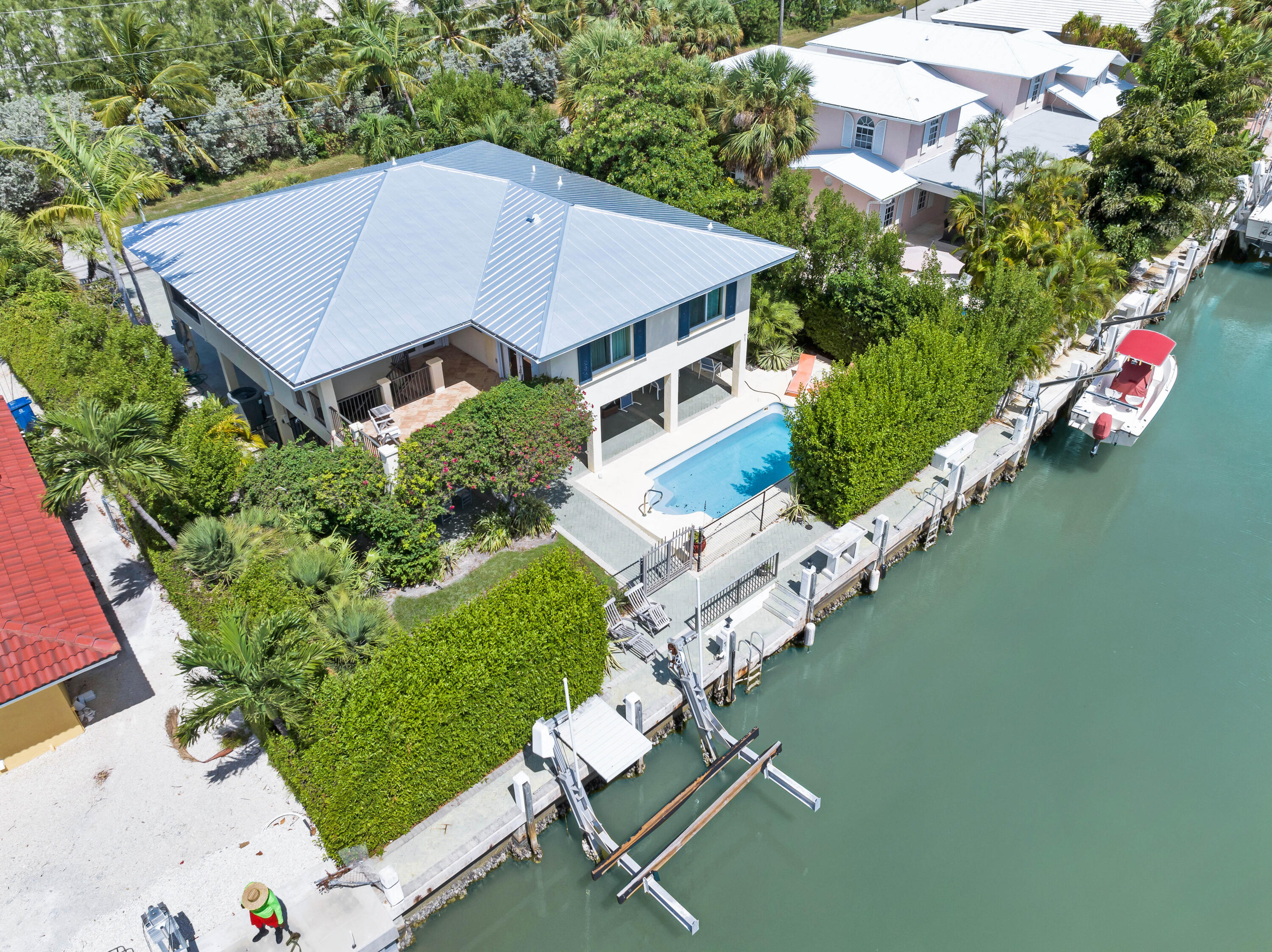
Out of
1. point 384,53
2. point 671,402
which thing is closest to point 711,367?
point 671,402

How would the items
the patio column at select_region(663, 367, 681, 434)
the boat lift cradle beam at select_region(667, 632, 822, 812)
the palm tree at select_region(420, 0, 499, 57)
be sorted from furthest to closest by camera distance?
the palm tree at select_region(420, 0, 499, 57)
the patio column at select_region(663, 367, 681, 434)
the boat lift cradle beam at select_region(667, 632, 822, 812)

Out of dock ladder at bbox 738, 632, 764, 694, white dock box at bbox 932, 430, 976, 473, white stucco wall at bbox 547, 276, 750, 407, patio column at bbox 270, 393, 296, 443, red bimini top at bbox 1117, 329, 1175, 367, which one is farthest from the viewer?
red bimini top at bbox 1117, 329, 1175, 367

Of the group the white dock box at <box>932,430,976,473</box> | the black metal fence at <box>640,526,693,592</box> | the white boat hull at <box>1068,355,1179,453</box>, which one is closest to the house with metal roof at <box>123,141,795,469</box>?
the black metal fence at <box>640,526,693,592</box>

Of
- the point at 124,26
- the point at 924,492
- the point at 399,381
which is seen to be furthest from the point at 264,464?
the point at 124,26

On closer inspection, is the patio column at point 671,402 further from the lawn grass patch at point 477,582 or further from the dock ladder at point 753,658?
the dock ladder at point 753,658

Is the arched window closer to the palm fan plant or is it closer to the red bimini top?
the red bimini top

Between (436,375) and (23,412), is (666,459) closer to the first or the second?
(436,375)

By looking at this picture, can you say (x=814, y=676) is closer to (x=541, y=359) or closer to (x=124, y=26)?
(x=541, y=359)
